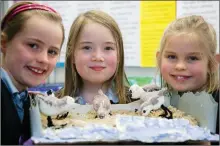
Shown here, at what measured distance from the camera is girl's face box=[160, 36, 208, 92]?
663mm

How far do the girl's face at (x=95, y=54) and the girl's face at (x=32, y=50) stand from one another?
0.38ft

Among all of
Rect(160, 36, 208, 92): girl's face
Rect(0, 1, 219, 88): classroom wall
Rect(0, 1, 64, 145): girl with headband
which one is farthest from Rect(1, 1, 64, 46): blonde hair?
Rect(0, 1, 219, 88): classroom wall

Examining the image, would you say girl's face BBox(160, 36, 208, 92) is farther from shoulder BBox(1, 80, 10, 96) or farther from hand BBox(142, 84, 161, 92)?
shoulder BBox(1, 80, 10, 96)

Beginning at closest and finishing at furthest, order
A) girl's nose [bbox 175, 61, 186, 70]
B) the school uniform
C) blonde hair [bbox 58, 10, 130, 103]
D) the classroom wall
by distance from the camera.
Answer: the school uniform
girl's nose [bbox 175, 61, 186, 70]
blonde hair [bbox 58, 10, 130, 103]
the classroom wall

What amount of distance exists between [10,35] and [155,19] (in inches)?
40.5

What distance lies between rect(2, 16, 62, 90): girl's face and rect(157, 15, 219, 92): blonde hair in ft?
0.88

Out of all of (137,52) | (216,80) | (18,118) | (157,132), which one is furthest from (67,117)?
(137,52)

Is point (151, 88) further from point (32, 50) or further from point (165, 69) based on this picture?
point (32, 50)

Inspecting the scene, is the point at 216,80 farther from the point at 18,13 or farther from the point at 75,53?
the point at 18,13

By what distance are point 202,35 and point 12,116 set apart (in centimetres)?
44

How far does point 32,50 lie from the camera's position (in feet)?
1.87

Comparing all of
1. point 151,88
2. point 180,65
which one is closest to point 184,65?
point 180,65

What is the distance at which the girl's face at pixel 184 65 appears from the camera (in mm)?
663

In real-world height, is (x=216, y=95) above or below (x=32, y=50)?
below
